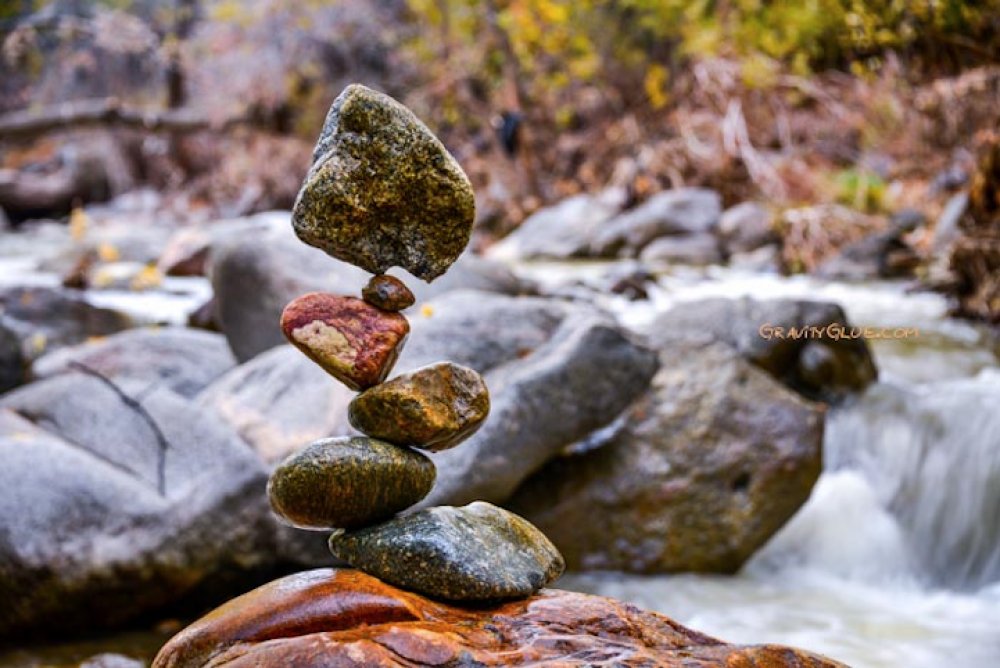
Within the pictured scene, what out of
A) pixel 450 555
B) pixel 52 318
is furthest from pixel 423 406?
pixel 52 318

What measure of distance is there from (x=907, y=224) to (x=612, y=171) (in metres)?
6.61

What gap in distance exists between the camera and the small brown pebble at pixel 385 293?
2359mm

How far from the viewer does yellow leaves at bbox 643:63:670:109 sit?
56.6 feet

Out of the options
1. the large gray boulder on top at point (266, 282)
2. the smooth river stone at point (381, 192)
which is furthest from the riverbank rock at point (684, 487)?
the smooth river stone at point (381, 192)

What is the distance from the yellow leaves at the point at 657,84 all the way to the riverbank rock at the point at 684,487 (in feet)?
42.7

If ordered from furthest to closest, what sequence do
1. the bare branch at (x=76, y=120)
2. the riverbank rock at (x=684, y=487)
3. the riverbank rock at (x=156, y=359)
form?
the bare branch at (x=76, y=120) → the riverbank rock at (x=156, y=359) → the riverbank rock at (x=684, y=487)

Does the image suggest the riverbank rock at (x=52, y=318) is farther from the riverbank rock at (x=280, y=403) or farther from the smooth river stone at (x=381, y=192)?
the smooth river stone at (x=381, y=192)

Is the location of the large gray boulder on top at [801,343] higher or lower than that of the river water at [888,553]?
higher

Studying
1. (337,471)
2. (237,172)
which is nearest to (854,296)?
(337,471)

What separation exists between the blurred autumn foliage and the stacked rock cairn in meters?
11.3

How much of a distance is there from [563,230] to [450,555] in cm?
1219

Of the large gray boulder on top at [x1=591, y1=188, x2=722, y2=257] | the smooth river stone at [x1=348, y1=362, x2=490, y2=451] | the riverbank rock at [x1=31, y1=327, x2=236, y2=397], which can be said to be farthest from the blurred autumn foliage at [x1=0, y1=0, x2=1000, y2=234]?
the smooth river stone at [x1=348, y1=362, x2=490, y2=451]

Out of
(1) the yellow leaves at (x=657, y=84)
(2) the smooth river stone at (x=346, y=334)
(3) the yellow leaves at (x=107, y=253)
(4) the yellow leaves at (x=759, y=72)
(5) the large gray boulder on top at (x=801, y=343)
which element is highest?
(4) the yellow leaves at (x=759, y=72)

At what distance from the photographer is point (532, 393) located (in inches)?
181
